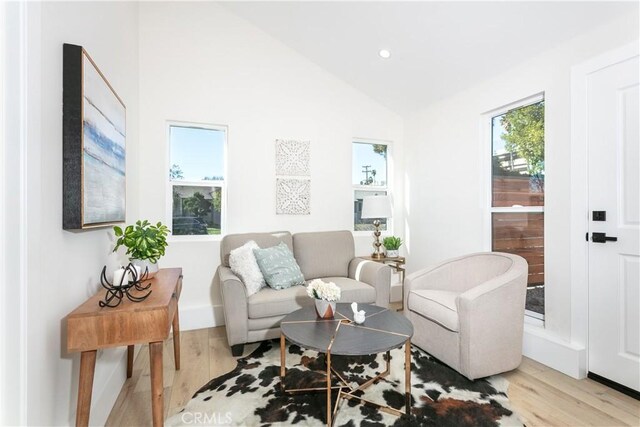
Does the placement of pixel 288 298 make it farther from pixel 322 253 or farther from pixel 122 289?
pixel 122 289

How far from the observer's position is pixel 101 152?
1702 millimetres

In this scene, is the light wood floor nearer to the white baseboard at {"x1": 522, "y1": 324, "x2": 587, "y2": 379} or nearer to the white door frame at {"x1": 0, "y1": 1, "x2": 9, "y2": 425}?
the white baseboard at {"x1": 522, "y1": 324, "x2": 587, "y2": 379}

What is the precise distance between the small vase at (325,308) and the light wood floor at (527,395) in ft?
2.98

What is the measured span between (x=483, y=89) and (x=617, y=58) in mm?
1076

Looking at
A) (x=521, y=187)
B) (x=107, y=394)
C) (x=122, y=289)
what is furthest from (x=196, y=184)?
(x=521, y=187)

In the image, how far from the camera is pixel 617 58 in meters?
2.02

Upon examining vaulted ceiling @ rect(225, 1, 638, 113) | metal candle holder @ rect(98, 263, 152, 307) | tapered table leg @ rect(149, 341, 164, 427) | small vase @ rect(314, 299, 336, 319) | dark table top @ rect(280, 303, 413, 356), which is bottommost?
tapered table leg @ rect(149, 341, 164, 427)

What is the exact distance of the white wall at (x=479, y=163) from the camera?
7.59ft

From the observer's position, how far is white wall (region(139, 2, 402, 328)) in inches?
121

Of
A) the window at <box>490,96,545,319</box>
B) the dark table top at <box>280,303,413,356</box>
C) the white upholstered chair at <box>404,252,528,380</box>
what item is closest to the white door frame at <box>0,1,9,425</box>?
the dark table top at <box>280,303,413,356</box>

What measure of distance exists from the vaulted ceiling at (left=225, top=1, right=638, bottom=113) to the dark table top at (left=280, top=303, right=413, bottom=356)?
233 centimetres

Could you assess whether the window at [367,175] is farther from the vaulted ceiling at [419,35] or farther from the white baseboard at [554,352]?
the white baseboard at [554,352]

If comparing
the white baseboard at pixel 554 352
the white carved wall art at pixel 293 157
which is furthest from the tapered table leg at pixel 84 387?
the white baseboard at pixel 554 352
